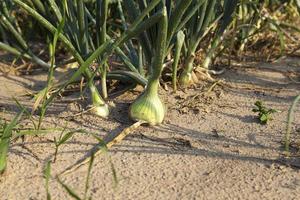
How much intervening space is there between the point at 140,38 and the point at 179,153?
15.0 inches

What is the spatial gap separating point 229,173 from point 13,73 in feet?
3.39

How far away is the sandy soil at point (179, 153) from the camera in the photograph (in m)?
1.10

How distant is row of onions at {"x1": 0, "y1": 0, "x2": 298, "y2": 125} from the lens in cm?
118

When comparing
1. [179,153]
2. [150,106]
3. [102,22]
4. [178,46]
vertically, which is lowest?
[179,153]

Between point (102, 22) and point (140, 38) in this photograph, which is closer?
point (102, 22)

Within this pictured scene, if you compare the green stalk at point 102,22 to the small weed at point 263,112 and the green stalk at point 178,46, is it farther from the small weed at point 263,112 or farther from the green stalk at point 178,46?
the small weed at point 263,112

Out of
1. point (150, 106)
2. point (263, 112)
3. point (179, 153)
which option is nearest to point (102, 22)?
point (150, 106)

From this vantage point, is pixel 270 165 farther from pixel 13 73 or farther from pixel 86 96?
pixel 13 73

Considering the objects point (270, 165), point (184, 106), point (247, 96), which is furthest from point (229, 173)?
point (247, 96)

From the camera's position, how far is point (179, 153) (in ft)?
4.06

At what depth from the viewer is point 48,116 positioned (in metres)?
1.39

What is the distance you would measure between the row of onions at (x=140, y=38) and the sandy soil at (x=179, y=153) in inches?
2.5

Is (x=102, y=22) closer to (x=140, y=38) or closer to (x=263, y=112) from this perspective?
(x=140, y=38)

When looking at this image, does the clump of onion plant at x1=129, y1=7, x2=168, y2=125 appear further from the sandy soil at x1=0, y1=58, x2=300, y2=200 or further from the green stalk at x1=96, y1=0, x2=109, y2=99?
the green stalk at x1=96, y1=0, x2=109, y2=99
